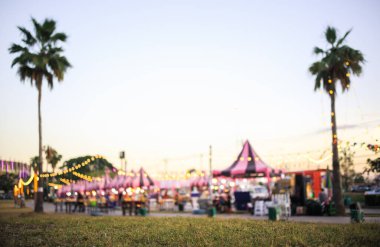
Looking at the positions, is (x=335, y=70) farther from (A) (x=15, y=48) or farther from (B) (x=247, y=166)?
(A) (x=15, y=48)

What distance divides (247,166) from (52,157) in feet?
286

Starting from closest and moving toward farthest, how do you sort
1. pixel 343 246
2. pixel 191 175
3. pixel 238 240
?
pixel 343 246 < pixel 238 240 < pixel 191 175

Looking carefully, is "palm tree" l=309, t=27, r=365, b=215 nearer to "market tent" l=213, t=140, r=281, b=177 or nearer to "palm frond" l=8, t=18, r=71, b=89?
"market tent" l=213, t=140, r=281, b=177

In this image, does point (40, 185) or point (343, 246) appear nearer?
point (343, 246)

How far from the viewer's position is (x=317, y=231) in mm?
12680

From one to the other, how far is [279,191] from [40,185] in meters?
17.2

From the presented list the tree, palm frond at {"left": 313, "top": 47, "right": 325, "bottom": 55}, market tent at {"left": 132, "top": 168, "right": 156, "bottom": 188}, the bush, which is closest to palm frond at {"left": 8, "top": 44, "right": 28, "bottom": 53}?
market tent at {"left": 132, "top": 168, "right": 156, "bottom": 188}

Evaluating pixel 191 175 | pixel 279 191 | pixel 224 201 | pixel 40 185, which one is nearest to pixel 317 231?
pixel 279 191

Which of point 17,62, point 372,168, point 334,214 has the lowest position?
point 334,214

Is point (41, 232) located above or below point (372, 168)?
below

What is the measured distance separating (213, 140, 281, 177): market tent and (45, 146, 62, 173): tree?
82.2 m

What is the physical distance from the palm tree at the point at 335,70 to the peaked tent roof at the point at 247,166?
5357mm

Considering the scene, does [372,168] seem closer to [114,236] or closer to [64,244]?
[114,236]

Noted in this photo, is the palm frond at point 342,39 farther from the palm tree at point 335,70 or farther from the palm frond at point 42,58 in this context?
the palm frond at point 42,58
